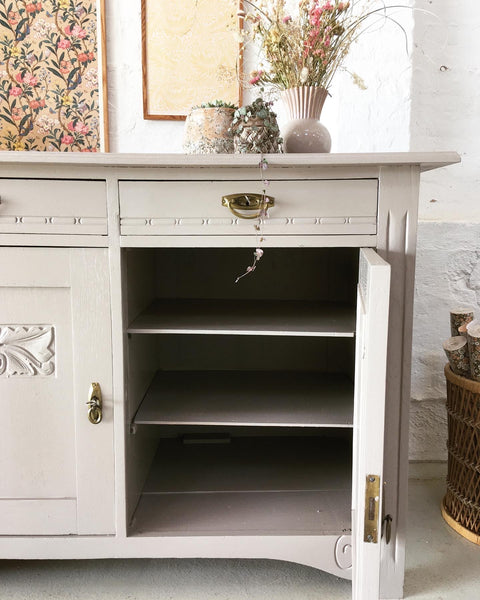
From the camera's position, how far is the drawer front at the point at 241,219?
121cm

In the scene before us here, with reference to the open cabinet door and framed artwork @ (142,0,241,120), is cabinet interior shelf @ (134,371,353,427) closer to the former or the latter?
the open cabinet door

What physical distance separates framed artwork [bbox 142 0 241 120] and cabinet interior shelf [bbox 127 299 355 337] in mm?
774

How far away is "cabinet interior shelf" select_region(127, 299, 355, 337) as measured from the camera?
131 centimetres

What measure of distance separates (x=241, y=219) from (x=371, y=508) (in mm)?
709

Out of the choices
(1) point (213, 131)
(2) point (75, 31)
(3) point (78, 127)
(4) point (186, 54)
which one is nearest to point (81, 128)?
(3) point (78, 127)

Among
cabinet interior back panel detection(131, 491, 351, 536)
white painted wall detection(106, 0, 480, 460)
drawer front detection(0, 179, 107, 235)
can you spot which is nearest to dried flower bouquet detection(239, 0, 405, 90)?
white painted wall detection(106, 0, 480, 460)

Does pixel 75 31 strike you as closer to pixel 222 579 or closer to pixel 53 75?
pixel 53 75

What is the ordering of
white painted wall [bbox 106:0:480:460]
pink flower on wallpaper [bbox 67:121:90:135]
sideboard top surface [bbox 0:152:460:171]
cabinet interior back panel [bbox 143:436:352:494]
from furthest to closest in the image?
pink flower on wallpaper [bbox 67:121:90:135] < white painted wall [bbox 106:0:480:460] < cabinet interior back panel [bbox 143:436:352:494] < sideboard top surface [bbox 0:152:460:171]

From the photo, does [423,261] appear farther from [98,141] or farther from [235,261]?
[98,141]

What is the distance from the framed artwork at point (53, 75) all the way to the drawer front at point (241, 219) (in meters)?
0.83

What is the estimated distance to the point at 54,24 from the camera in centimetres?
184

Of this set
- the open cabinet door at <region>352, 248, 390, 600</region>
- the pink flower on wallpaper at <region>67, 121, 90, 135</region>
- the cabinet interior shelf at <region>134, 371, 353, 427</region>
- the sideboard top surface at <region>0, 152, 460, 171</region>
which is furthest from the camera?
the pink flower on wallpaper at <region>67, 121, 90, 135</region>

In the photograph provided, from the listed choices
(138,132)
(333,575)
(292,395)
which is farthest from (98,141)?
(333,575)

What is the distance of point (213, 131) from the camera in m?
1.34
